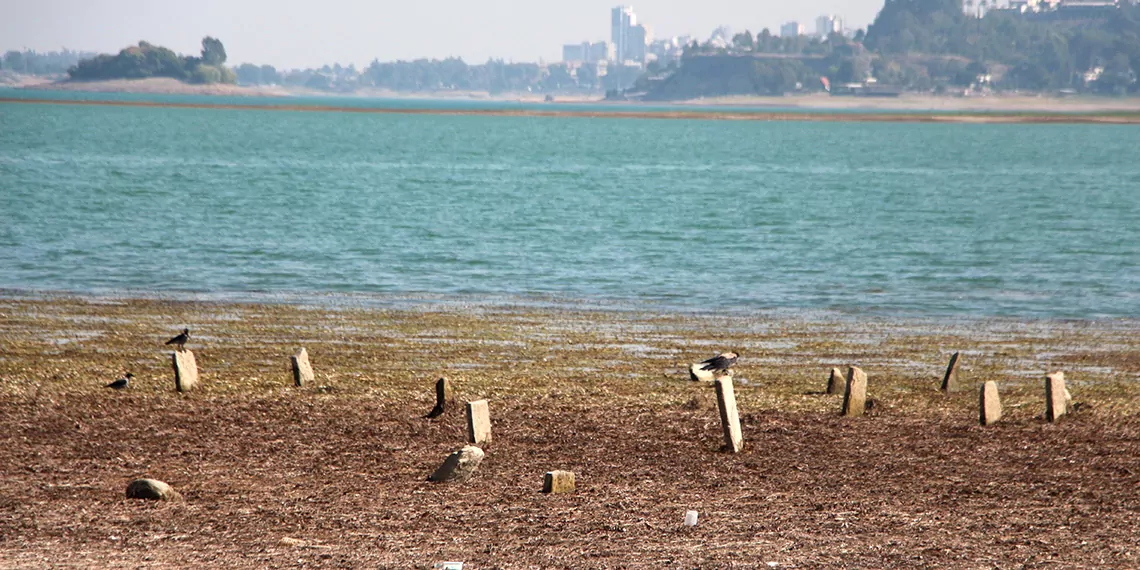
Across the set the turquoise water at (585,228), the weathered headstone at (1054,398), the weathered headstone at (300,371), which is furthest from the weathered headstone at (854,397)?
the turquoise water at (585,228)

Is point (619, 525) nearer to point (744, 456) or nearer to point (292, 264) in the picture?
point (744, 456)

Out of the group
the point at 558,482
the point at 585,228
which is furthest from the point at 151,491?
the point at 585,228

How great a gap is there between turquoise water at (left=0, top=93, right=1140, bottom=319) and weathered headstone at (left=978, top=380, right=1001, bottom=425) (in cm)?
1213

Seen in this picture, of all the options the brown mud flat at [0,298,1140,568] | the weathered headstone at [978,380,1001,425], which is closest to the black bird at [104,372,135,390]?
the brown mud flat at [0,298,1140,568]

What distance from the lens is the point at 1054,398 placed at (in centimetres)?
1521

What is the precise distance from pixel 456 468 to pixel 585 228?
37539mm

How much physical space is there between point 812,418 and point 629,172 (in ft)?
262

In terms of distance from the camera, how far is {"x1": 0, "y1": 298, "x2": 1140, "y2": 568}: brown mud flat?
1045 cm

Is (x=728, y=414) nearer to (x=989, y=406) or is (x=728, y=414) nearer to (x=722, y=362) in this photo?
(x=722, y=362)

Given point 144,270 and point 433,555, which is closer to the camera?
point 433,555

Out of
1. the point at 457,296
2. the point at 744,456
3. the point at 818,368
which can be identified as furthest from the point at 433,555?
the point at 457,296

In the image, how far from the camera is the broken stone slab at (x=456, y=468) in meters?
12.5

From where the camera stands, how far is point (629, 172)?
94688 mm

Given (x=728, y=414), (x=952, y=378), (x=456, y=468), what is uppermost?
(x=728, y=414)
